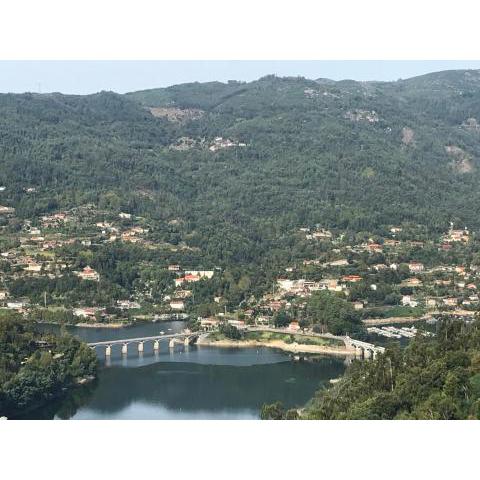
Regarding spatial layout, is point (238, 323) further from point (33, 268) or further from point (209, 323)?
point (33, 268)

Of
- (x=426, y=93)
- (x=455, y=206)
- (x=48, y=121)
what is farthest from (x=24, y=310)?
(x=426, y=93)

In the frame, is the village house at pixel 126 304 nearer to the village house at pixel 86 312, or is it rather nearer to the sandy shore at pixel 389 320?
the village house at pixel 86 312

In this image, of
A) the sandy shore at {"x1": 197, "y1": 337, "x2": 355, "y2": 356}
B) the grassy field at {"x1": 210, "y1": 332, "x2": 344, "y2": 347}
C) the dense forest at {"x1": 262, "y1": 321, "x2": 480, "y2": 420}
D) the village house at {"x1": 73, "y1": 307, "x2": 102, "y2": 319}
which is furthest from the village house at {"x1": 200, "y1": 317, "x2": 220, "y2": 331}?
the dense forest at {"x1": 262, "y1": 321, "x2": 480, "y2": 420}

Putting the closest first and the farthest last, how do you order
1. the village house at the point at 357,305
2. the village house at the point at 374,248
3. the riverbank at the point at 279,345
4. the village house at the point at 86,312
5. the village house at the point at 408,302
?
1. the riverbank at the point at 279,345
2. the village house at the point at 357,305
3. the village house at the point at 86,312
4. the village house at the point at 408,302
5. the village house at the point at 374,248

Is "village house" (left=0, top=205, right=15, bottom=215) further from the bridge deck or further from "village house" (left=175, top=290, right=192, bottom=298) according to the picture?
the bridge deck

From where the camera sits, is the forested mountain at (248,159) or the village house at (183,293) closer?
the village house at (183,293)

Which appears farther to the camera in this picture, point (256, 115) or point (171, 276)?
point (256, 115)

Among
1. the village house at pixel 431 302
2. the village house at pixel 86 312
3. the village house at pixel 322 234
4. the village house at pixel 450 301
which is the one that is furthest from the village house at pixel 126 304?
the village house at pixel 322 234

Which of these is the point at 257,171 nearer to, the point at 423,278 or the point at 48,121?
the point at 48,121
